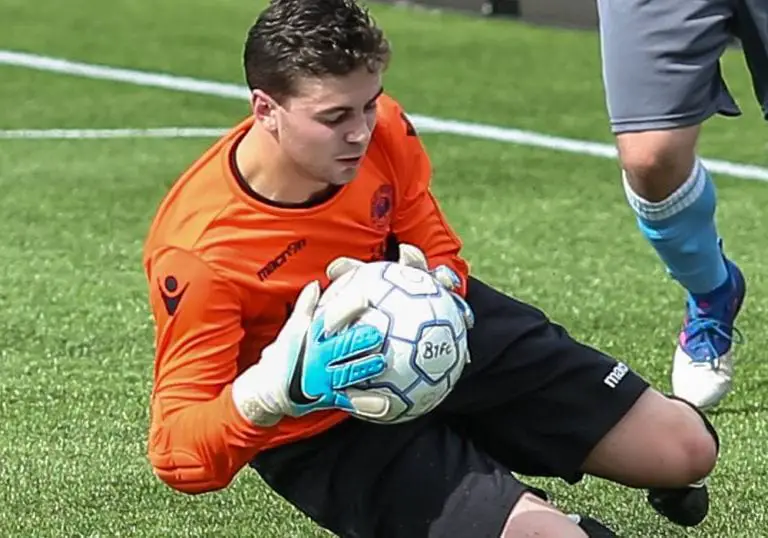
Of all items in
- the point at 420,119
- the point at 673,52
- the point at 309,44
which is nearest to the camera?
the point at 309,44

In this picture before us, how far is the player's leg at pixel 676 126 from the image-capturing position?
153 inches

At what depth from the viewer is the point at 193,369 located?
2.83m

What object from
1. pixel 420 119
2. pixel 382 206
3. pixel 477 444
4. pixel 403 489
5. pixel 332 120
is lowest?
pixel 420 119

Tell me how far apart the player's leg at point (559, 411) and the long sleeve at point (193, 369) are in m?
0.52

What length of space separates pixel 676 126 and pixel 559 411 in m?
0.91

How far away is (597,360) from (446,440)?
38cm

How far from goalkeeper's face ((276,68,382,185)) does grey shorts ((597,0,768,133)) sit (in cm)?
120

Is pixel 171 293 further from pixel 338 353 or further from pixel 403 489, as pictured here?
pixel 403 489

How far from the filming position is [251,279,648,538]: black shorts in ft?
9.89

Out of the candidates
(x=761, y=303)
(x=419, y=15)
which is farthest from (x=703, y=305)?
(x=419, y=15)

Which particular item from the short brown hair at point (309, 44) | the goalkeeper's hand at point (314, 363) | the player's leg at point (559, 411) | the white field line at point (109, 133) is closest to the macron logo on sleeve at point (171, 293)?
the goalkeeper's hand at point (314, 363)

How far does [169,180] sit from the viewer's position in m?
6.91

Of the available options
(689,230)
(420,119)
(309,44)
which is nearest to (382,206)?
(309,44)

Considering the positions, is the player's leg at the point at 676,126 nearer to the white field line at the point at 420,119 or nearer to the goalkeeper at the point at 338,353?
the goalkeeper at the point at 338,353
